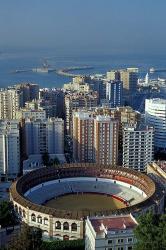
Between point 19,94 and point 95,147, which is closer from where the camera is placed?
point 95,147

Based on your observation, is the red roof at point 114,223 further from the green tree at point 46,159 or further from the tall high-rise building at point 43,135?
the tall high-rise building at point 43,135

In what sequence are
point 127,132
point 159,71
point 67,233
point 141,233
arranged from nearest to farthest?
point 141,233
point 67,233
point 127,132
point 159,71

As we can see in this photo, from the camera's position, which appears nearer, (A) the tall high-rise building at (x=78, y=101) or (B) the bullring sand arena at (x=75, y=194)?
(B) the bullring sand arena at (x=75, y=194)

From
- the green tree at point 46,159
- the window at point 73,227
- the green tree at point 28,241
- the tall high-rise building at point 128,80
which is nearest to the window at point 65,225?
the window at point 73,227

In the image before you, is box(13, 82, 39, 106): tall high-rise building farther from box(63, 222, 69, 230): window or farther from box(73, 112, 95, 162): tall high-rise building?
box(63, 222, 69, 230): window

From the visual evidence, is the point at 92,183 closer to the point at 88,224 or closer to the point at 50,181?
the point at 50,181

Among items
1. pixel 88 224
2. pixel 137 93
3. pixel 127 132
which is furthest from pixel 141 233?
pixel 137 93

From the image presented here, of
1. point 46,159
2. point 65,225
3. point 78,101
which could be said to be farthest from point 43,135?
point 65,225
